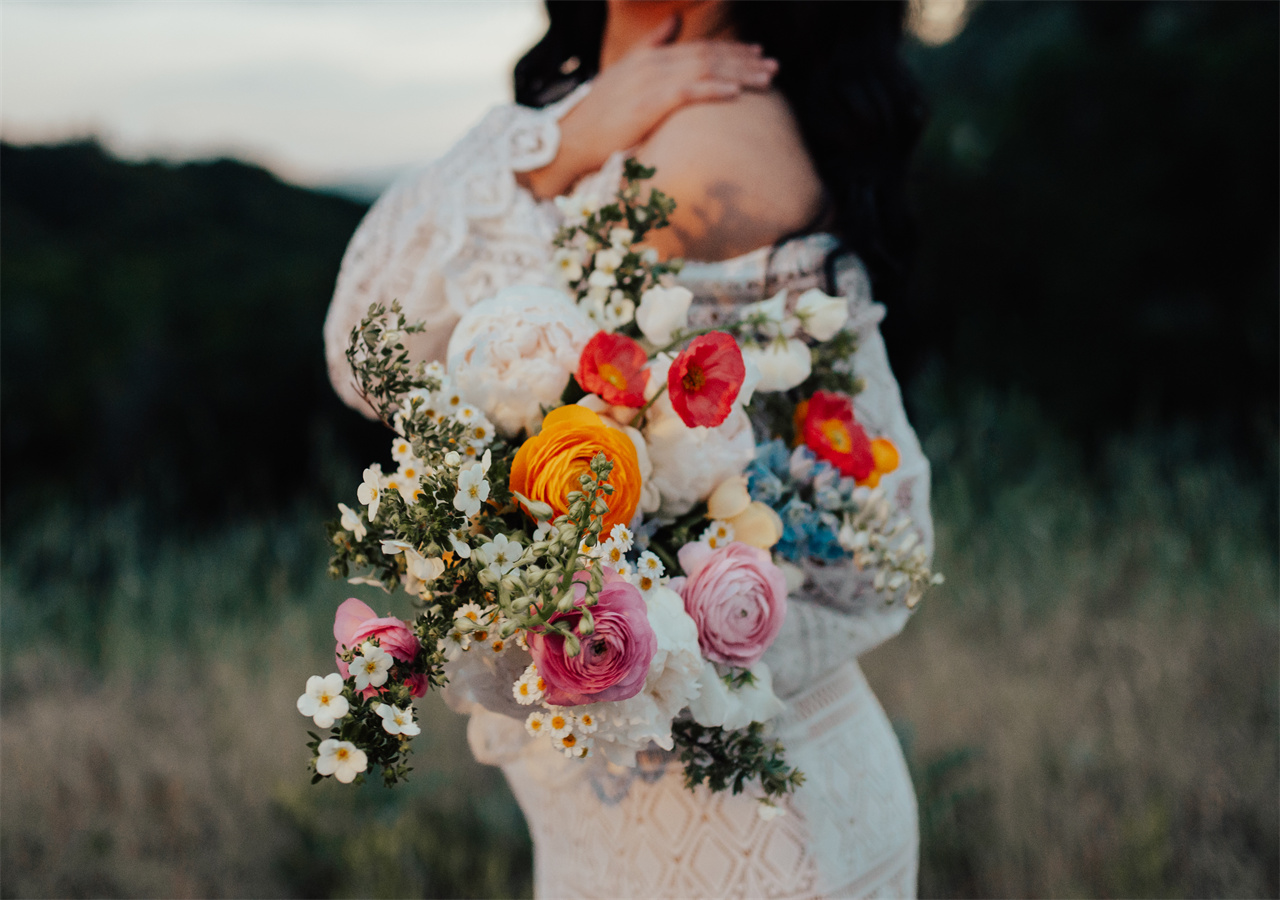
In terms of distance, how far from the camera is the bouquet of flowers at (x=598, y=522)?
98cm

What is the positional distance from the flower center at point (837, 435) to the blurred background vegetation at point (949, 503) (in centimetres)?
77

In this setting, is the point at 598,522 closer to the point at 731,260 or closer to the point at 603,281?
the point at 603,281

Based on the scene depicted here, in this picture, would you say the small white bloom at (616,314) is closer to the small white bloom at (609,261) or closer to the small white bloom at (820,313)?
the small white bloom at (609,261)

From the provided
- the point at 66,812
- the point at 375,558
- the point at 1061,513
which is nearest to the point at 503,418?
the point at 375,558

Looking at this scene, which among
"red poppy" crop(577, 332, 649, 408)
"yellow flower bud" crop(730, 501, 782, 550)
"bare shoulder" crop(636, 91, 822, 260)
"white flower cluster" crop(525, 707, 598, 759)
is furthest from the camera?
"bare shoulder" crop(636, 91, 822, 260)

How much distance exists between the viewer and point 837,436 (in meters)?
1.38

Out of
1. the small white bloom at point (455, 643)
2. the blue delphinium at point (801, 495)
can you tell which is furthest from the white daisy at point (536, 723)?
the blue delphinium at point (801, 495)

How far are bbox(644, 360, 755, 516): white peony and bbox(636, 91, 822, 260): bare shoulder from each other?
1.32 feet

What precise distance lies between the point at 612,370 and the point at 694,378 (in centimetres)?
10

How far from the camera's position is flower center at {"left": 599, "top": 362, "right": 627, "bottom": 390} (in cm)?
113

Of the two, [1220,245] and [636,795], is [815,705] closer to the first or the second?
[636,795]

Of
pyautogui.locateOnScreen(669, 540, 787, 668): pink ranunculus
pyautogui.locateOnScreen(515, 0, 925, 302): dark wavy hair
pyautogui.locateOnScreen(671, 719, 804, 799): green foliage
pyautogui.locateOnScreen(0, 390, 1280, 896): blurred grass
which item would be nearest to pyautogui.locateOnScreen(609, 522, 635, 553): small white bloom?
pyautogui.locateOnScreen(669, 540, 787, 668): pink ranunculus

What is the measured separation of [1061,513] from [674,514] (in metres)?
3.86

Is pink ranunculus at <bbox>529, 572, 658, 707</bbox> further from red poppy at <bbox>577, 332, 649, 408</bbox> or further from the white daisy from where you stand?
red poppy at <bbox>577, 332, 649, 408</bbox>
